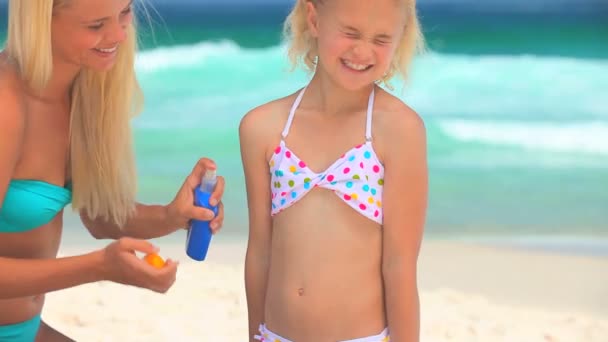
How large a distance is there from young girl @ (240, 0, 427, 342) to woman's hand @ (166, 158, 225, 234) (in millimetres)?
152

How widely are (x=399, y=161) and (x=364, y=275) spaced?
0.30 meters

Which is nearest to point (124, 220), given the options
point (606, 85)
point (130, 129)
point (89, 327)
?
point (130, 129)

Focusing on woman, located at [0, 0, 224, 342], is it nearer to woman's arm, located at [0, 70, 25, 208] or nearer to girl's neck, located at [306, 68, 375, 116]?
woman's arm, located at [0, 70, 25, 208]

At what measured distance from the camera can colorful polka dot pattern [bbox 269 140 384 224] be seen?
2.60 meters

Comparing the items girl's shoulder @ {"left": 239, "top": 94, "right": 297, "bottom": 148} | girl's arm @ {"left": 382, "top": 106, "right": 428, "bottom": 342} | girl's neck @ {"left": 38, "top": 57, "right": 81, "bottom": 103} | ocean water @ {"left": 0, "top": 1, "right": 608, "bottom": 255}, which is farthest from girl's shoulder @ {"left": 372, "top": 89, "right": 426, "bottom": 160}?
ocean water @ {"left": 0, "top": 1, "right": 608, "bottom": 255}

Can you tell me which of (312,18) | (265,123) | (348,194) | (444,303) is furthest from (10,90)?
(444,303)

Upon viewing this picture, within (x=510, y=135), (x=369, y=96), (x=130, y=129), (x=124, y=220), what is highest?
(x=369, y=96)

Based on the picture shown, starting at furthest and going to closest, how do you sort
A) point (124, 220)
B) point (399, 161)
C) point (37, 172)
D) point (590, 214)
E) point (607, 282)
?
point (590, 214)
point (607, 282)
point (124, 220)
point (37, 172)
point (399, 161)

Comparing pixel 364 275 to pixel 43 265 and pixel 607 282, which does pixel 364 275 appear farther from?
pixel 607 282

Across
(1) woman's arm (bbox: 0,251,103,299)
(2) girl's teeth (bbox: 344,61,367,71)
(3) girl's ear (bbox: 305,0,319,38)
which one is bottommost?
(1) woman's arm (bbox: 0,251,103,299)

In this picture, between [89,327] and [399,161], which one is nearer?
[399,161]

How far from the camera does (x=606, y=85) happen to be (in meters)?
11.1

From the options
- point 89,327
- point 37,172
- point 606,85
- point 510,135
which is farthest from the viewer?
point 606,85

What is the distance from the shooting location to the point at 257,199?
2.73 m
